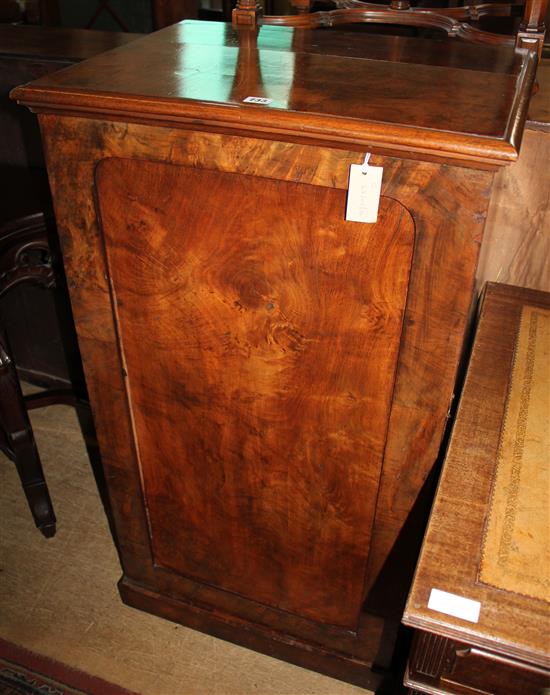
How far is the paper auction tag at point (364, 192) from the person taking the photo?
101 cm

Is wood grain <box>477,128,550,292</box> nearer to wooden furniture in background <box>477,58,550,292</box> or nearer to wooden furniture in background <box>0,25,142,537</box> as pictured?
wooden furniture in background <box>477,58,550,292</box>

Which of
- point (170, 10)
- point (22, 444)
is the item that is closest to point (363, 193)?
point (22, 444)

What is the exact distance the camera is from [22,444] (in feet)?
6.57

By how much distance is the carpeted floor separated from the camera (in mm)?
1739

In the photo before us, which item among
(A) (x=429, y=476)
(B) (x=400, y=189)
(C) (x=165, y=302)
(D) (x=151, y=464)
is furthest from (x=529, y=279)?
(D) (x=151, y=464)

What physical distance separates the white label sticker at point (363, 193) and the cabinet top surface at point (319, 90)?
47mm

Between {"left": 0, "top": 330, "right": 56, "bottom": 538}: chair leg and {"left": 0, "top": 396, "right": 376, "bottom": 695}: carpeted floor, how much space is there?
0.10 metres

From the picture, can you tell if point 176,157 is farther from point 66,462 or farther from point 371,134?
point 66,462

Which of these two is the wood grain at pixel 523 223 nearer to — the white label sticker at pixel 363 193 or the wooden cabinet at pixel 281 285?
the wooden cabinet at pixel 281 285

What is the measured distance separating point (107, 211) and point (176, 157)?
0.19 meters

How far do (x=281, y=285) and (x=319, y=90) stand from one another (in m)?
0.33

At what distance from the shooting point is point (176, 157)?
3.66 ft

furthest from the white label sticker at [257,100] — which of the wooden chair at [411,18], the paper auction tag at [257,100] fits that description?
the wooden chair at [411,18]

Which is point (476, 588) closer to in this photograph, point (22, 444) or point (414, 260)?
point (414, 260)
